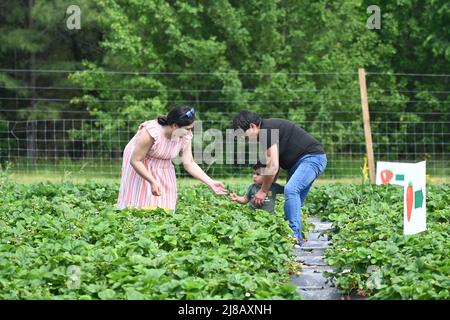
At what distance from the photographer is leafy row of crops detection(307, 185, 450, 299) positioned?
19.4 ft

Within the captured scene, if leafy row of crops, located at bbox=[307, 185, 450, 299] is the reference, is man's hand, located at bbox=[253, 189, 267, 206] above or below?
above

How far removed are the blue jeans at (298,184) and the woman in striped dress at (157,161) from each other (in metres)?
0.69

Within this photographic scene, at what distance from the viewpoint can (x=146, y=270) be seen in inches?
234

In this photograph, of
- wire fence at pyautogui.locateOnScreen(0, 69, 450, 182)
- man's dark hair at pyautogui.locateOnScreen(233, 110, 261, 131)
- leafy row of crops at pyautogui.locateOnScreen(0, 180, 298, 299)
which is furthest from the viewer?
wire fence at pyautogui.locateOnScreen(0, 69, 450, 182)

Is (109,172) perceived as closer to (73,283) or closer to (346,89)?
(346,89)

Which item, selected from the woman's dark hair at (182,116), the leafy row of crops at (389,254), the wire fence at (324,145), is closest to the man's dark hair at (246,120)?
the woman's dark hair at (182,116)

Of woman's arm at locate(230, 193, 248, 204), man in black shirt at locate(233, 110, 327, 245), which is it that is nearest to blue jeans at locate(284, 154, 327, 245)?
man in black shirt at locate(233, 110, 327, 245)

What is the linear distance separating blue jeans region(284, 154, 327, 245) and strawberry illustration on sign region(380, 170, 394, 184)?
5014mm

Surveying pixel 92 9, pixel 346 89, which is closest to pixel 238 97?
pixel 346 89

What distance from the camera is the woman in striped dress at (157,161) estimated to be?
29.0 feet

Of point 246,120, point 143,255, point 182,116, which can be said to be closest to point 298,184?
point 246,120

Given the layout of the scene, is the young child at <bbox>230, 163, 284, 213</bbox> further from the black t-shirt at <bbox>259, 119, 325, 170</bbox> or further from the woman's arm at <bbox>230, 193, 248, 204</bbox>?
the black t-shirt at <bbox>259, 119, 325, 170</bbox>

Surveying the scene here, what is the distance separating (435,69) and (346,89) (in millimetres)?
4319

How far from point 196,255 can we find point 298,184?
248 centimetres
